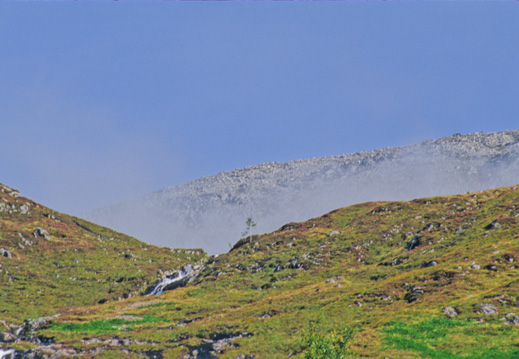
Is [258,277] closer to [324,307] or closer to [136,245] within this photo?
[324,307]

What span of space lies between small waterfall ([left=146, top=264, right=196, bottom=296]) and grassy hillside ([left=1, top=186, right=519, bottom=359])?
408cm

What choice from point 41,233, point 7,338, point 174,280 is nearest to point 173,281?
point 174,280

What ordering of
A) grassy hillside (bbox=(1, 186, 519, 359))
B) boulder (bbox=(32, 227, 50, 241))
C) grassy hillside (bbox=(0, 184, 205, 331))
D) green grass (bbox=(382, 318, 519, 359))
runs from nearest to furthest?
1. green grass (bbox=(382, 318, 519, 359))
2. grassy hillside (bbox=(1, 186, 519, 359))
3. grassy hillside (bbox=(0, 184, 205, 331))
4. boulder (bbox=(32, 227, 50, 241))

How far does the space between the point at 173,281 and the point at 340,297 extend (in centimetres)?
4786

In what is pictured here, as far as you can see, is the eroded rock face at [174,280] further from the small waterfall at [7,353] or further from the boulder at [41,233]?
the small waterfall at [7,353]

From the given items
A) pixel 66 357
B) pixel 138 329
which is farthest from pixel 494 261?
pixel 66 357

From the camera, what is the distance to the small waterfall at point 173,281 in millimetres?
98125

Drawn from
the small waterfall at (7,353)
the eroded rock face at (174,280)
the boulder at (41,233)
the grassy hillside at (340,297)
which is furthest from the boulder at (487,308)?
the boulder at (41,233)

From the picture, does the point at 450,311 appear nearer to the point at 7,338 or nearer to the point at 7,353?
the point at 7,353

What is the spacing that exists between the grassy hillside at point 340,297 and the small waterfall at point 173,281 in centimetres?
408

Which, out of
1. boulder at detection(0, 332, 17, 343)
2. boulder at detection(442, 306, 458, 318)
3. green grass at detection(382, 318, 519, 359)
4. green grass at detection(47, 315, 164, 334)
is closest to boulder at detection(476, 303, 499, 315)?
boulder at detection(442, 306, 458, 318)

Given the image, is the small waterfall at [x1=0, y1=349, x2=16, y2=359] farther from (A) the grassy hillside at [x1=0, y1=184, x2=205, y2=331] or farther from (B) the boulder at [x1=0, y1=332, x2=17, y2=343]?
(A) the grassy hillside at [x1=0, y1=184, x2=205, y2=331]

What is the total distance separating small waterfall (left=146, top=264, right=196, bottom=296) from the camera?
98125mm

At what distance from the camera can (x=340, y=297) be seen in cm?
6231
